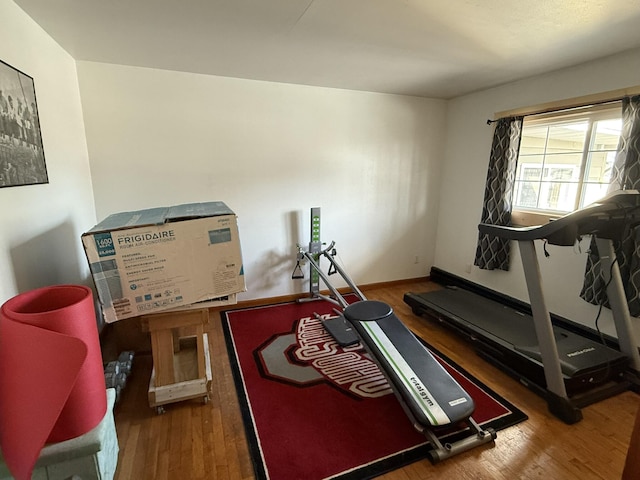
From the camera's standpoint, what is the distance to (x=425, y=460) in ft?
5.17

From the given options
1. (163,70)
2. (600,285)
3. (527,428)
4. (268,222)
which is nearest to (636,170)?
(600,285)

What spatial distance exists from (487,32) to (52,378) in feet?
8.86

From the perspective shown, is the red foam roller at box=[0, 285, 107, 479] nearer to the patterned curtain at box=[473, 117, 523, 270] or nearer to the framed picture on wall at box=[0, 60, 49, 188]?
the framed picture on wall at box=[0, 60, 49, 188]

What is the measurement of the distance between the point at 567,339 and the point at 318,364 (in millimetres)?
1852

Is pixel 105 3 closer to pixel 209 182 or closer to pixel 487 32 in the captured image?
pixel 209 182

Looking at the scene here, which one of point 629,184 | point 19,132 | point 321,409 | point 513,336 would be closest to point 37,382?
point 19,132

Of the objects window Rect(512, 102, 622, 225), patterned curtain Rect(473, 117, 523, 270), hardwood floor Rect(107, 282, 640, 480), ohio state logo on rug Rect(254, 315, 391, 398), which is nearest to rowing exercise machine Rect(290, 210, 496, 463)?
hardwood floor Rect(107, 282, 640, 480)

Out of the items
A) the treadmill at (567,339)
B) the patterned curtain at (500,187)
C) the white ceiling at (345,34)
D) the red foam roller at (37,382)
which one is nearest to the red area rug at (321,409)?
the treadmill at (567,339)

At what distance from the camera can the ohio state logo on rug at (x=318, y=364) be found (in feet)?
6.93

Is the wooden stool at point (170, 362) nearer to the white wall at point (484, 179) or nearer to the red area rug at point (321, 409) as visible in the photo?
the red area rug at point (321, 409)

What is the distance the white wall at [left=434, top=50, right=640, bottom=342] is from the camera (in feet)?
8.05

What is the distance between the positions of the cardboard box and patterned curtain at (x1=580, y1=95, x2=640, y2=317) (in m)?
2.41

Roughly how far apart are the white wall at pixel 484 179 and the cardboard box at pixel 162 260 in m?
2.74

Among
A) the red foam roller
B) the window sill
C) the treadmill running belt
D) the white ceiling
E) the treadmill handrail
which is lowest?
the treadmill running belt
